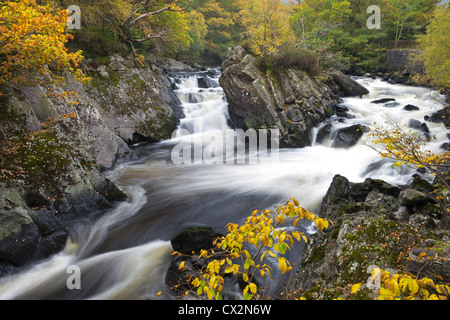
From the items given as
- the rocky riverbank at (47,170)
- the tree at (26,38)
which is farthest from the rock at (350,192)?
the tree at (26,38)

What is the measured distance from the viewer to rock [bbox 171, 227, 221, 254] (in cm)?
518

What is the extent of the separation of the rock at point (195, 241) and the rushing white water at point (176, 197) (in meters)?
0.57

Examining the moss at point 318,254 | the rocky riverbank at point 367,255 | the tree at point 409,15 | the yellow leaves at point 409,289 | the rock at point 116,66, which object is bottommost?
the moss at point 318,254

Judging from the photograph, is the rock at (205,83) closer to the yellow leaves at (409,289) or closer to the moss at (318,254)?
the moss at (318,254)

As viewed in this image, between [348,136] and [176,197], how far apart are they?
9.87 metres

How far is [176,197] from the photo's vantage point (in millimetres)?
8547

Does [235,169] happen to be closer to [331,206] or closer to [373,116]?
[331,206]

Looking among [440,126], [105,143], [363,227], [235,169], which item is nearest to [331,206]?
[363,227]

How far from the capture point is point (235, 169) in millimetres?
11227

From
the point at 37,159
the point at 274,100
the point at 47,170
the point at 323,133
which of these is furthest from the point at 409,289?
the point at 274,100

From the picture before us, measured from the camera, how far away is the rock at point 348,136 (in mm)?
12547

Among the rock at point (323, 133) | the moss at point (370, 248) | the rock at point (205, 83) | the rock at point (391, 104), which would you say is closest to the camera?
the moss at point (370, 248)

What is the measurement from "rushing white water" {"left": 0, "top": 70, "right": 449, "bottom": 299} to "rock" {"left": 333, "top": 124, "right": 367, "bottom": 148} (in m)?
0.38

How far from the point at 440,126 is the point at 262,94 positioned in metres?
9.61
